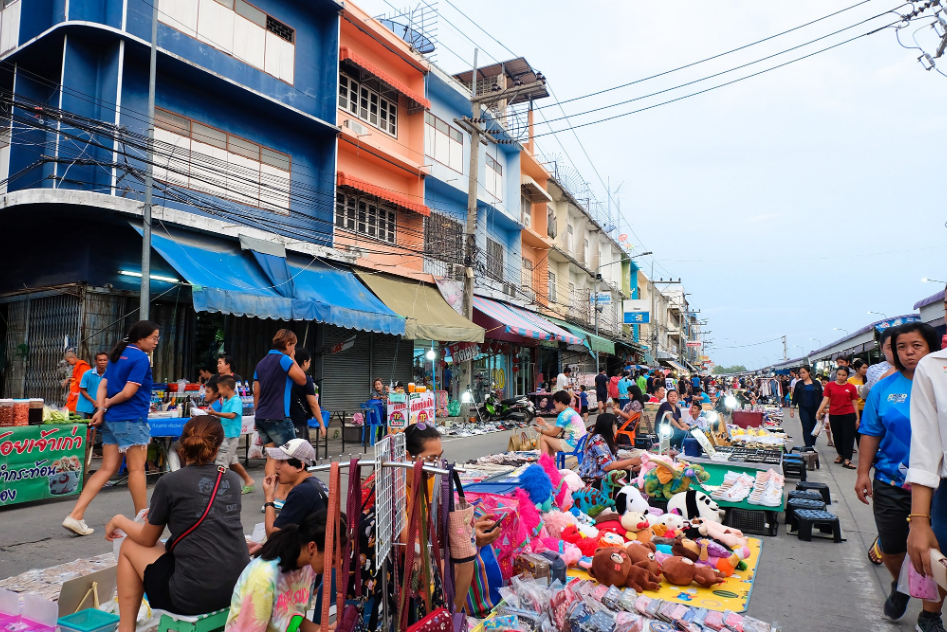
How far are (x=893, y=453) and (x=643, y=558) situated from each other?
1.93m

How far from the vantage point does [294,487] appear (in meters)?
3.47

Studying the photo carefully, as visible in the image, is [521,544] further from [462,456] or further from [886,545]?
[462,456]

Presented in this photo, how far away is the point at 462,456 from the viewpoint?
11.5m

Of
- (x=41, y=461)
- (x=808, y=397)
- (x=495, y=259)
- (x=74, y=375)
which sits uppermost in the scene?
(x=495, y=259)

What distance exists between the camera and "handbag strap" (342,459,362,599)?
2791mm

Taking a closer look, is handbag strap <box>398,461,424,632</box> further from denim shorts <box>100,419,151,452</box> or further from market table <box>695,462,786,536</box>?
market table <box>695,462,786,536</box>

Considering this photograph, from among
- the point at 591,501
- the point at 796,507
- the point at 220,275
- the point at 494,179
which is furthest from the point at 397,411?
the point at 494,179

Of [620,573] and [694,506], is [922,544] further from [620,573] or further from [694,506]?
[694,506]

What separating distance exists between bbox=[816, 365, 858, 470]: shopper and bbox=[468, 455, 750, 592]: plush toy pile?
5154mm

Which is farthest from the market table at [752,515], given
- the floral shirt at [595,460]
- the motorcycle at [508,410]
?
the motorcycle at [508,410]

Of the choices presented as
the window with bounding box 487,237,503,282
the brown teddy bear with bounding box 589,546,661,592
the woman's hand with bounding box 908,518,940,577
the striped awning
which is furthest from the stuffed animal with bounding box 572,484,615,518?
the window with bounding box 487,237,503,282

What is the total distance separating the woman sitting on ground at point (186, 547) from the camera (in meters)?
3.00

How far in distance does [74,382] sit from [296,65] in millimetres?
9111

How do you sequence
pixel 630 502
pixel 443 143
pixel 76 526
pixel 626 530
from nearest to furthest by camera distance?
pixel 76 526
pixel 626 530
pixel 630 502
pixel 443 143
